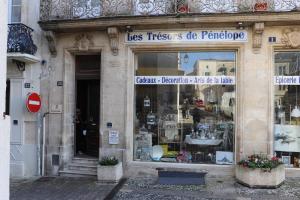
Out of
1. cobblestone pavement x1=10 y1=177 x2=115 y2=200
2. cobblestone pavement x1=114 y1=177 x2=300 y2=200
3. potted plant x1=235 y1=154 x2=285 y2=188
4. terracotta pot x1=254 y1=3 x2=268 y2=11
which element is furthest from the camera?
terracotta pot x1=254 y1=3 x2=268 y2=11

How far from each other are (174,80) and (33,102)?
3.73 m

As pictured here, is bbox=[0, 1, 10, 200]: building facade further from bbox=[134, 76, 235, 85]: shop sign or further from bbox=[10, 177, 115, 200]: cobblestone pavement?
bbox=[134, 76, 235, 85]: shop sign

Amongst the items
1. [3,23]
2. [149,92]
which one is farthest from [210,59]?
[3,23]

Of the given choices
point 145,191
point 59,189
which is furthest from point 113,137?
point 145,191

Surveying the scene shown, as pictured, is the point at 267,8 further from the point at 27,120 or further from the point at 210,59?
the point at 27,120

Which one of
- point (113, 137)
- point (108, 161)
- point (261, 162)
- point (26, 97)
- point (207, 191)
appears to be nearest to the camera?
point (207, 191)

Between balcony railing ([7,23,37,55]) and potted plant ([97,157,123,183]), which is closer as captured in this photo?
potted plant ([97,157,123,183])

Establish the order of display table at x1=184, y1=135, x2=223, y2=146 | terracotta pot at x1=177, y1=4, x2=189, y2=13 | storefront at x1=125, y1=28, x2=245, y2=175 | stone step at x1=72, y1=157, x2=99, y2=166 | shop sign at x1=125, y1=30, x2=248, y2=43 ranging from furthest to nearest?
stone step at x1=72, y1=157, x2=99, y2=166 < display table at x1=184, y1=135, x2=223, y2=146 < storefront at x1=125, y1=28, x2=245, y2=175 < shop sign at x1=125, y1=30, x2=248, y2=43 < terracotta pot at x1=177, y1=4, x2=189, y2=13

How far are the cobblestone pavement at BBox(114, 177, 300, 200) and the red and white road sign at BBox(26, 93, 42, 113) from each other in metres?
3.11

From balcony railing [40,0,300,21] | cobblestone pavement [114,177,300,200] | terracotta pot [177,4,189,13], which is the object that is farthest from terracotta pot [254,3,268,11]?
cobblestone pavement [114,177,300,200]

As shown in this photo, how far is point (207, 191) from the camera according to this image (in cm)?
854

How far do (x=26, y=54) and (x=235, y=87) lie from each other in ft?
17.9

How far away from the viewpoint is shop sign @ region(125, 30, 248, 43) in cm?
967

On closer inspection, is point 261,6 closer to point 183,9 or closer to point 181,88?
point 183,9
